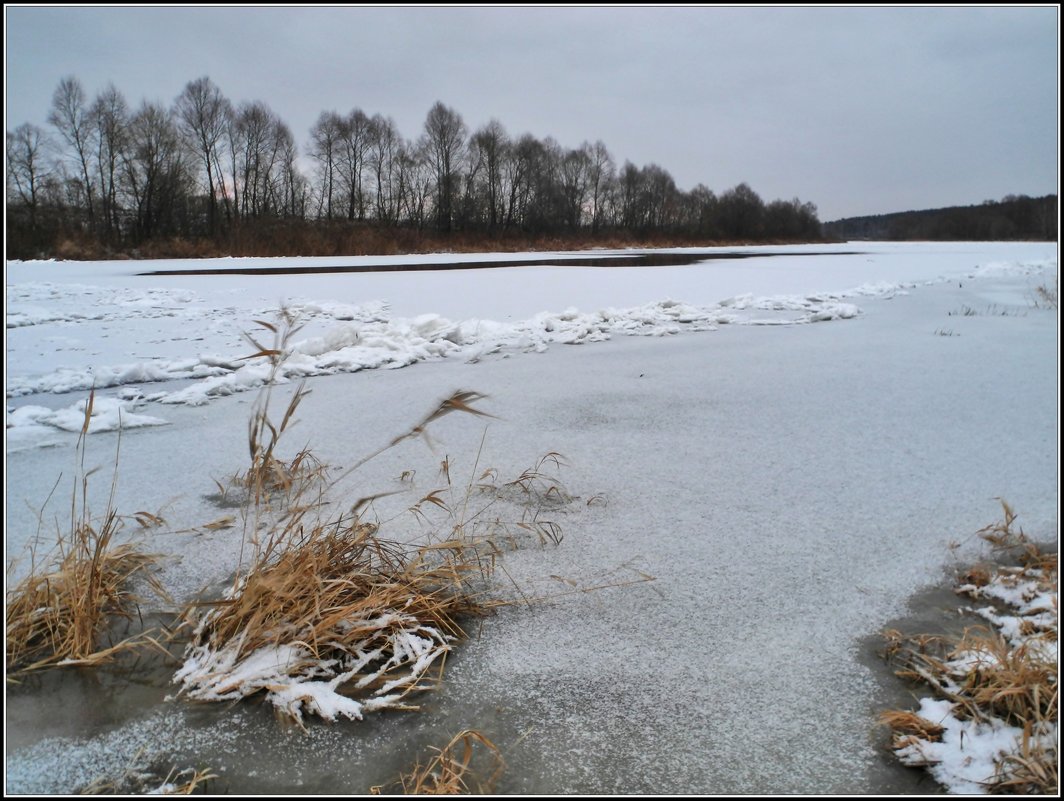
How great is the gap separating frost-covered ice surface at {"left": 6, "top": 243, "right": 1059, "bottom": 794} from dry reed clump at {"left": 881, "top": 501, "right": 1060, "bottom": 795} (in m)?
0.09

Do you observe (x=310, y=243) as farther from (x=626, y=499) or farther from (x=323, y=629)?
(x=323, y=629)

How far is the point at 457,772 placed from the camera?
3.04ft

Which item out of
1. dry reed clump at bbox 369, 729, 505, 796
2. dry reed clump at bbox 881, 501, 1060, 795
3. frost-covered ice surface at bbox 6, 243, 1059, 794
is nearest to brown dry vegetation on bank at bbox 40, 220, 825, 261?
frost-covered ice surface at bbox 6, 243, 1059, 794

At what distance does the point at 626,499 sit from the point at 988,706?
1.04 m

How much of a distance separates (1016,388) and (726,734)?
3101 millimetres

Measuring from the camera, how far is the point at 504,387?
3391 mm

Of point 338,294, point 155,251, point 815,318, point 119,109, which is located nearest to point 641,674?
point 815,318

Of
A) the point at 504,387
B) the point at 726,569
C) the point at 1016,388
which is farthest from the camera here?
the point at 504,387

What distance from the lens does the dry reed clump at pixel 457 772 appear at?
87cm

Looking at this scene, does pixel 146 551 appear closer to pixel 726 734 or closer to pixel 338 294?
pixel 726 734

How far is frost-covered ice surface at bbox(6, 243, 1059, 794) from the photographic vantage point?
0.98 metres

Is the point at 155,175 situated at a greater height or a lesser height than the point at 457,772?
greater

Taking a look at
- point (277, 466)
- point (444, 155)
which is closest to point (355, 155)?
point (444, 155)

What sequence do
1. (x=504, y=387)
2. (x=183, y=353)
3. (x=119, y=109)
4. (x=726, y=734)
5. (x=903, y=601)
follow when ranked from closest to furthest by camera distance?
1. (x=726, y=734)
2. (x=903, y=601)
3. (x=504, y=387)
4. (x=183, y=353)
5. (x=119, y=109)
